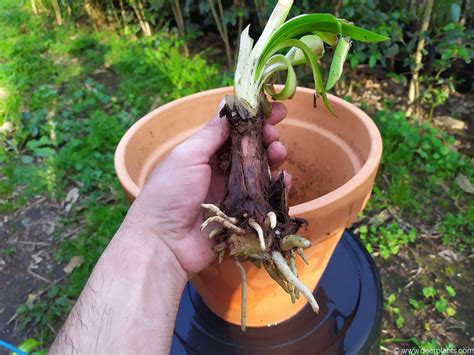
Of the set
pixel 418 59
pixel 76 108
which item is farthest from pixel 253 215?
pixel 76 108

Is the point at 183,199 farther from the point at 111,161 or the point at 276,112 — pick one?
the point at 111,161

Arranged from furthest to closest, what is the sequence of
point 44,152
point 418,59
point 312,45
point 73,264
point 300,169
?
point 44,152, point 418,59, point 73,264, point 300,169, point 312,45

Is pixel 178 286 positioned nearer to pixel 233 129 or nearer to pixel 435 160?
pixel 233 129

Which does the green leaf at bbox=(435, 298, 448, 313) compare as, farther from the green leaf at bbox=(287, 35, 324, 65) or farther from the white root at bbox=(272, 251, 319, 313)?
the green leaf at bbox=(287, 35, 324, 65)

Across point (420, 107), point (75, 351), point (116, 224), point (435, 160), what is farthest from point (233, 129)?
point (420, 107)

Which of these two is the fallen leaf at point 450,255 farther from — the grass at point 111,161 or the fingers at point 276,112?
the fingers at point 276,112

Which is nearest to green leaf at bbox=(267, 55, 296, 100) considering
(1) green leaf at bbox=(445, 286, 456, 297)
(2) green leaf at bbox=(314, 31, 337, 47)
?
(2) green leaf at bbox=(314, 31, 337, 47)
